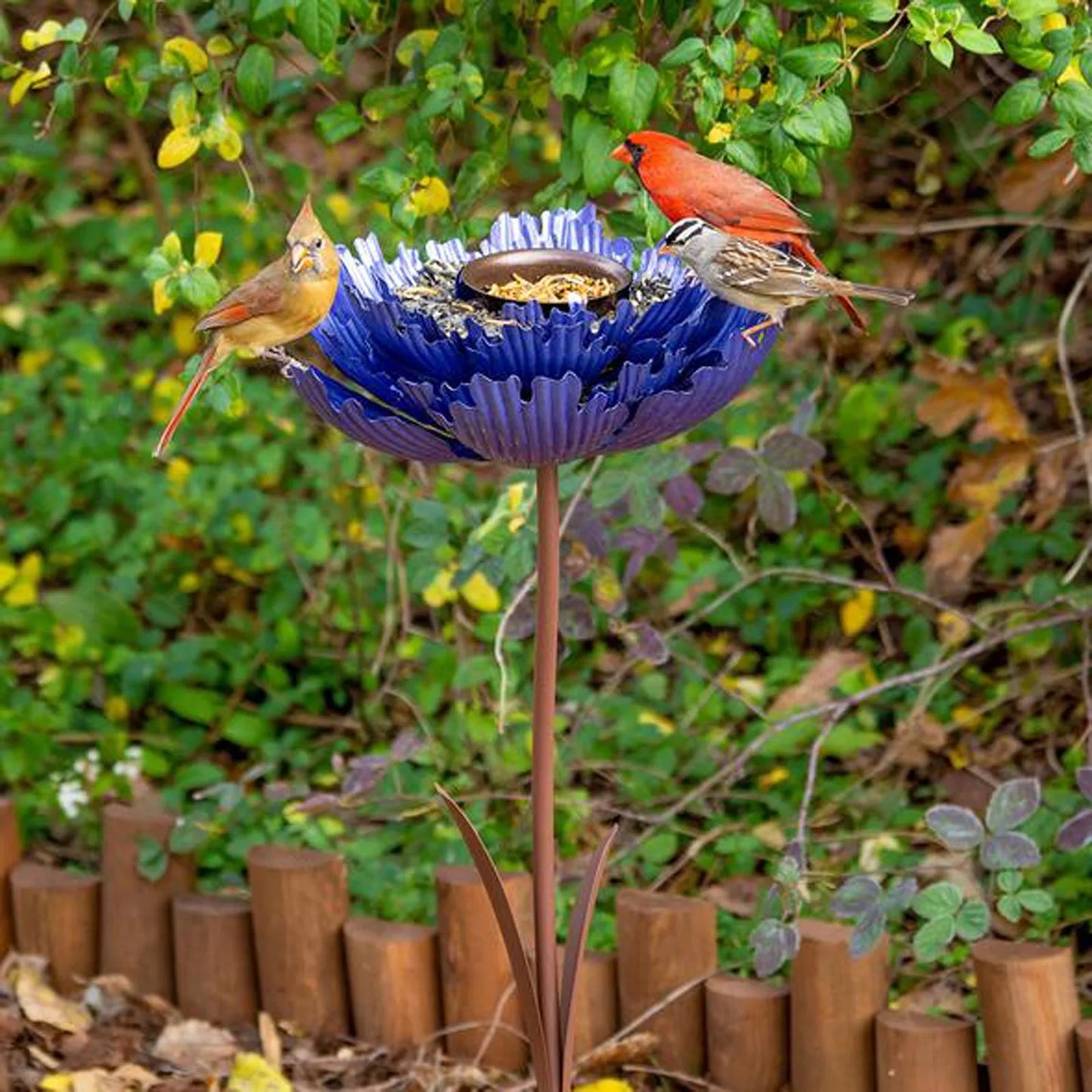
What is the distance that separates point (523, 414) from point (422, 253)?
652 mm

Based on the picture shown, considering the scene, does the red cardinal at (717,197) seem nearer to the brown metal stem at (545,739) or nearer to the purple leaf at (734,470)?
the brown metal stem at (545,739)

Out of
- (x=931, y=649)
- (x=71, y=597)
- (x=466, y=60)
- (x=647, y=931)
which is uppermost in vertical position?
(x=466, y=60)

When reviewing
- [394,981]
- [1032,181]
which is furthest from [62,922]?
[1032,181]

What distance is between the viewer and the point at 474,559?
3039mm

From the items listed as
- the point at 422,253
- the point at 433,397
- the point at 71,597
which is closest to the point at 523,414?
the point at 433,397

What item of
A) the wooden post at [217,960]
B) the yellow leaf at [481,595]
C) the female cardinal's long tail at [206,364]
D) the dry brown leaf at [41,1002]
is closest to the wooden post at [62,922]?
the dry brown leaf at [41,1002]

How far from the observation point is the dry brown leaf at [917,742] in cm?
345

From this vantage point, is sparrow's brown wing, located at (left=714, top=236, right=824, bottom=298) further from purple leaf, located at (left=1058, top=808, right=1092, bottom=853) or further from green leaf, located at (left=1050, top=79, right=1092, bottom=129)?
purple leaf, located at (left=1058, top=808, right=1092, bottom=853)

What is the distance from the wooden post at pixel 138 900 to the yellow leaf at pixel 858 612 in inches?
53.3

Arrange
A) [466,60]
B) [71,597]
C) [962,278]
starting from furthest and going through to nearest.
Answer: [962,278]
[71,597]
[466,60]

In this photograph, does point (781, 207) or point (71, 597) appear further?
point (71, 597)

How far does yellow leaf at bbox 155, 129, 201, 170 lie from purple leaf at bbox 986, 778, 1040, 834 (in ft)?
4.51

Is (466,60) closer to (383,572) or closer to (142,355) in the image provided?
(383,572)

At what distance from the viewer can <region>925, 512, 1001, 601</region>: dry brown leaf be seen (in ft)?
12.2
